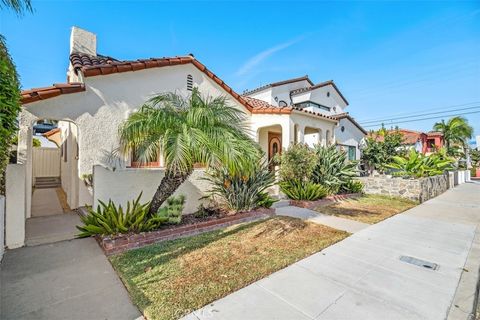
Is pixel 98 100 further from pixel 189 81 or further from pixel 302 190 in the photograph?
pixel 302 190

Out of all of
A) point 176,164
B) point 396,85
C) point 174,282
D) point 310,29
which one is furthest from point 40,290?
point 396,85

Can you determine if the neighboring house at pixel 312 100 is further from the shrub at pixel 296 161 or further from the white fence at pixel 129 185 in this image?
the white fence at pixel 129 185

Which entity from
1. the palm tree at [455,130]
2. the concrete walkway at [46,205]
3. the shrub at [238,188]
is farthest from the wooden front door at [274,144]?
the palm tree at [455,130]

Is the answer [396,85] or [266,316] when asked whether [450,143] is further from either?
[266,316]

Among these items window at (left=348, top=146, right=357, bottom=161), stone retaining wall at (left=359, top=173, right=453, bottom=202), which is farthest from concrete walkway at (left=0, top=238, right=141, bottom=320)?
window at (left=348, top=146, right=357, bottom=161)

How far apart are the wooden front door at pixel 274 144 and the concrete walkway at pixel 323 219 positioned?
226 inches

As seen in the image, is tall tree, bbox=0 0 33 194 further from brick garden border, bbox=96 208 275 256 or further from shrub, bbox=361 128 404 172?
shrub, bbox=361 128 404 172

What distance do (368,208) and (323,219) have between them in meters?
3.39

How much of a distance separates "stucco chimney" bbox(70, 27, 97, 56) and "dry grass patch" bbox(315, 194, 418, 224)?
495 inches

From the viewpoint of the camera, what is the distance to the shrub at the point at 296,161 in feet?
31.9

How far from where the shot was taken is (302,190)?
1041 cm

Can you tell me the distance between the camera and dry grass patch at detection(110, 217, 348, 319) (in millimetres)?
3411

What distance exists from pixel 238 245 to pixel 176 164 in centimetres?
258

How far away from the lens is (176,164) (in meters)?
5.41
